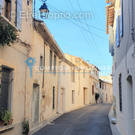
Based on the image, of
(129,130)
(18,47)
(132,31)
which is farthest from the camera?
(18,47)

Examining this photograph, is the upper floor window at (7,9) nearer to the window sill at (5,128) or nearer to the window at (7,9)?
the window at (7,9)

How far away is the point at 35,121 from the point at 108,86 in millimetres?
49265

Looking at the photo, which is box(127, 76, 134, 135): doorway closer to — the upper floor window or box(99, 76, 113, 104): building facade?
the upper floor window

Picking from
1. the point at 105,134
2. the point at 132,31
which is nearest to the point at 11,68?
the point at 132,31

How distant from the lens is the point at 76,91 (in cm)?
2841

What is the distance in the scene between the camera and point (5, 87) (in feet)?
26.5

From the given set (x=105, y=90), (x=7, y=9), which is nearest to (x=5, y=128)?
(x=7, y=9)

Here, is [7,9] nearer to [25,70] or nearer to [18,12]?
[18,12]

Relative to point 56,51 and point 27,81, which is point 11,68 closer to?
point 27,81

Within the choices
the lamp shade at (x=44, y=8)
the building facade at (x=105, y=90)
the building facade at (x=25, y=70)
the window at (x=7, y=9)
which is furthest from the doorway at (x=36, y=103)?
the building facade at (x=105, y=90)

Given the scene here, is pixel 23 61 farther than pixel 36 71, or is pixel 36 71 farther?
pixel 36 71

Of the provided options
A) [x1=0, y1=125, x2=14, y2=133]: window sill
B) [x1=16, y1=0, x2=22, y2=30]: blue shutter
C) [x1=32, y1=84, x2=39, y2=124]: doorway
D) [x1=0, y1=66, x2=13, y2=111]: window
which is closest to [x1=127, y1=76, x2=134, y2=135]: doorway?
[x1=0, y1=125, x2=14, y2=133]: window sill

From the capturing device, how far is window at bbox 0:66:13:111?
7.81m

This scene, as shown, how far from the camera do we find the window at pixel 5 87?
308 inches
